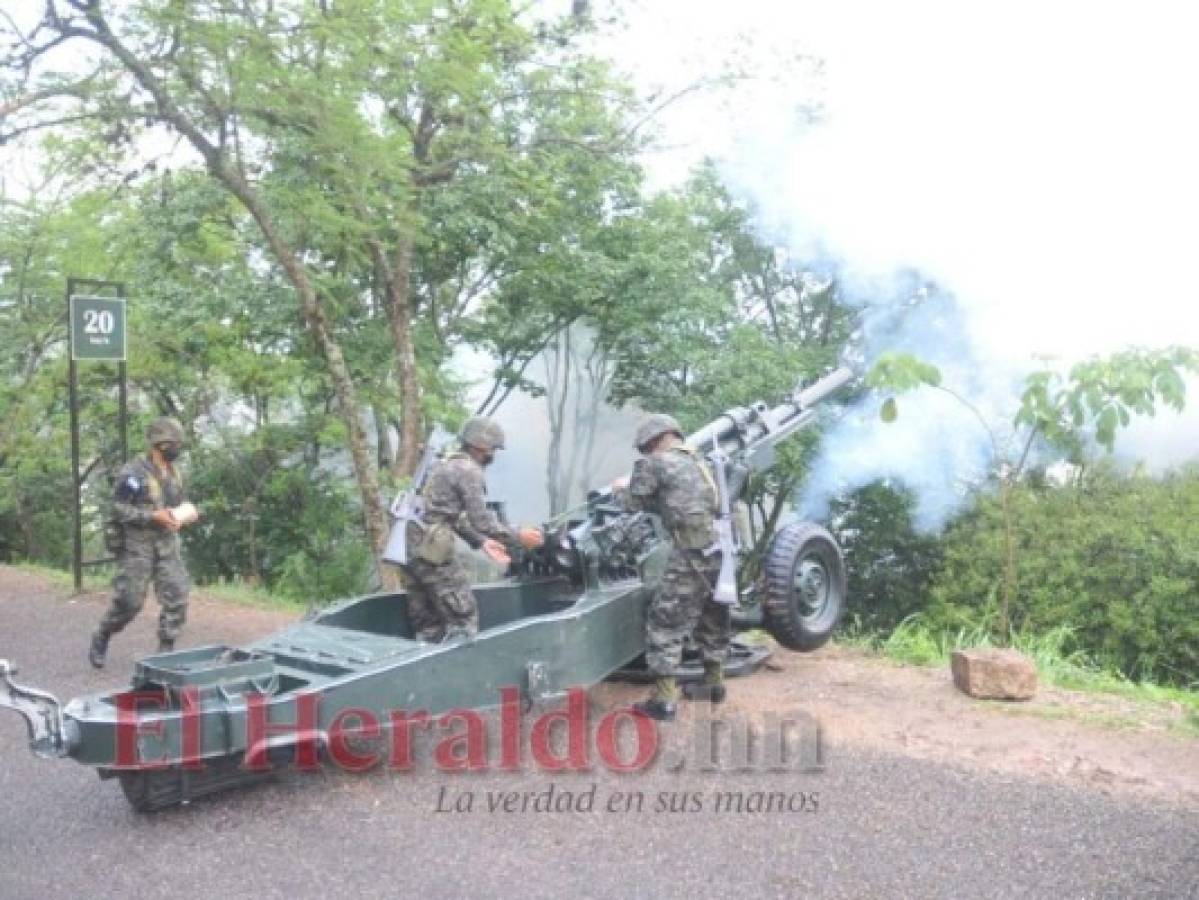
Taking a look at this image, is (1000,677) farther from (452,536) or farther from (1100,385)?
(452,536)

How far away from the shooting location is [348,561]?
45.7 feet

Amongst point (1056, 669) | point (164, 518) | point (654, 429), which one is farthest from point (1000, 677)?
point (164, 518)

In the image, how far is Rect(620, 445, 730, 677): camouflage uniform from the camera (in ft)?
19.4

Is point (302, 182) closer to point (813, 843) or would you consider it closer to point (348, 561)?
point (348, 561)

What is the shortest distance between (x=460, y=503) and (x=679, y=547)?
1171 millimetres

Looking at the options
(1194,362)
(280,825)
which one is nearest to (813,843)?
(280,825)

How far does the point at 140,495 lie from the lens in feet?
22.7

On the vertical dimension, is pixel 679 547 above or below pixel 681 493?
below

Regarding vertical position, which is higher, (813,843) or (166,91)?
(166,91)

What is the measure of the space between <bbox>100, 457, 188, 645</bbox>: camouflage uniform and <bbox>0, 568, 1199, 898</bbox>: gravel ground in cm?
169

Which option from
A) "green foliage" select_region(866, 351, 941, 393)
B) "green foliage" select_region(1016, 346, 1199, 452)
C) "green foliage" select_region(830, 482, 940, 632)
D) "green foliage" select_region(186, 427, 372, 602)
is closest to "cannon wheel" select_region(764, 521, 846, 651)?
"green foliage" select_region(866, 351, 941, 393)

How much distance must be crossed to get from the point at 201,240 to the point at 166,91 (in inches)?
164

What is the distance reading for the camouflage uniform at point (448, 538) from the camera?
221 inches

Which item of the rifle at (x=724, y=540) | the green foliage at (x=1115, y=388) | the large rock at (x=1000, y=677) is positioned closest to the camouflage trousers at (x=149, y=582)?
the rifle at (x=724, y=540)
